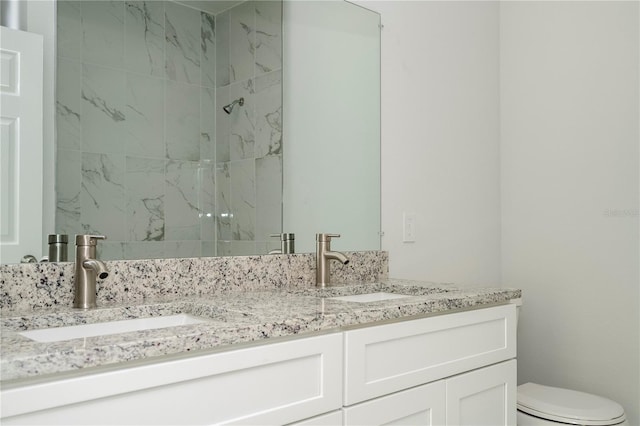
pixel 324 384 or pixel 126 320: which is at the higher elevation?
pixel 126 320

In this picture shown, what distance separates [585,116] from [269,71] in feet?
4.56

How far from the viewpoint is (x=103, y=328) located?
45.8 inches

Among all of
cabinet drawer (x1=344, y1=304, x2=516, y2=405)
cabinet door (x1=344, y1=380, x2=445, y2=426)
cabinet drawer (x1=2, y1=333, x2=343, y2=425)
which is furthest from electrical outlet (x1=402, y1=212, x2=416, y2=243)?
cabinet drawer (x1=2, y1=333, x2=343, y2=425)

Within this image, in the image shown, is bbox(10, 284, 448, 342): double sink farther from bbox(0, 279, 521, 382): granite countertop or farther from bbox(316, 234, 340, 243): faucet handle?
bbox(316, 234, 340, 243): faucet handle

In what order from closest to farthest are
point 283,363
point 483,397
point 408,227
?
point 283,363
point 483,397
point 408,227

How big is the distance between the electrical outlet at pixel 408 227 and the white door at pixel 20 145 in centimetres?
→ 128

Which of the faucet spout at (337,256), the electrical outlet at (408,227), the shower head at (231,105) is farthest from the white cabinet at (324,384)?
the shower head at (231,105)

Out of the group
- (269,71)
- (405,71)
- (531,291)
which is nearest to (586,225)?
(531,291)

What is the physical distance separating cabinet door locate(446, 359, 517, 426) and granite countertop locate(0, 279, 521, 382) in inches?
7.2

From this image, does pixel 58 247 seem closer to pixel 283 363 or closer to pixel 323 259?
pixel 283 363

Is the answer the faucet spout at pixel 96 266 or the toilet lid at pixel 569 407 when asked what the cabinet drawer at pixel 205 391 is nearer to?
the faucet spout at pixel 96 266

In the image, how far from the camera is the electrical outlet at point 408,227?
214 centimetres

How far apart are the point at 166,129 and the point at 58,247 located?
39 centimetres

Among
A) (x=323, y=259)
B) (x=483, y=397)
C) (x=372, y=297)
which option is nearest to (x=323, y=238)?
(x=323, y=259)
